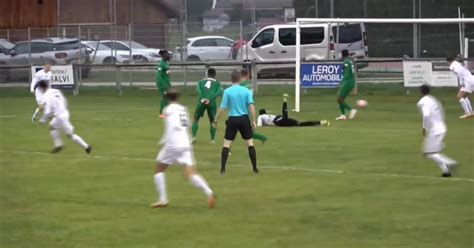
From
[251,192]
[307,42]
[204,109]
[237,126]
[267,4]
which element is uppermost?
[267,4]

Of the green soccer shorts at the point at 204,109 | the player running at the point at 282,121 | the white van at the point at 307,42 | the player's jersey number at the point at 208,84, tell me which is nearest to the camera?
the player's jersey number at the point at 208,84

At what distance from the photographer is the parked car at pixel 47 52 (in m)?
47.9

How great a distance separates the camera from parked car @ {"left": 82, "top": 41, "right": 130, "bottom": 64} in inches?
1928

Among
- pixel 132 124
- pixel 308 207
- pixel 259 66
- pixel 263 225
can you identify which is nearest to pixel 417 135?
pixel 132 124

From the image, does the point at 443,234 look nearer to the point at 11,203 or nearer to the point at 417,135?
the point at 11,203

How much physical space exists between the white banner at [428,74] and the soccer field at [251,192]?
8.79 metres

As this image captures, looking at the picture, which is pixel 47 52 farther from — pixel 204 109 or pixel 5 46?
pixel 204 109

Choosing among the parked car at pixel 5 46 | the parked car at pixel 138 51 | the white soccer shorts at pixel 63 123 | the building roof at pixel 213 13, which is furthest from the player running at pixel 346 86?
the building roof at pixel 213 13

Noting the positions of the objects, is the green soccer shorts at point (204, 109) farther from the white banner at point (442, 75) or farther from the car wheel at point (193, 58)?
the car wheel at point (193, 58)

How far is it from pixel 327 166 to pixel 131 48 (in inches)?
1163

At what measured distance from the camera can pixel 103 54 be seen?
49.9m

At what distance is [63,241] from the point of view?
13383 millimetres

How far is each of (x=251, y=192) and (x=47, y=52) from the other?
108ft

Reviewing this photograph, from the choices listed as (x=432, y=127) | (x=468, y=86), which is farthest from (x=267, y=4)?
(x=432, y=127)
